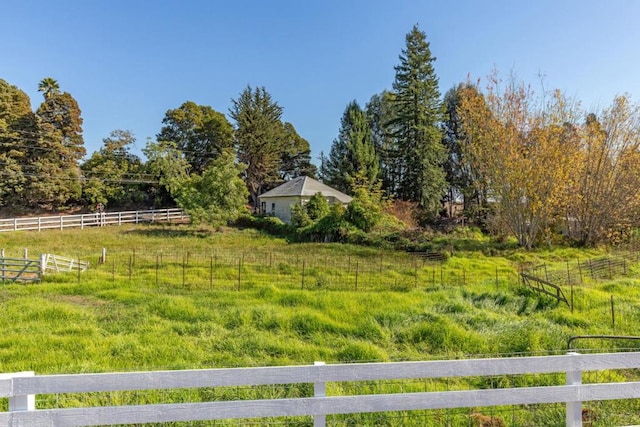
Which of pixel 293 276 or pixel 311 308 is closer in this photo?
pixel 311 308

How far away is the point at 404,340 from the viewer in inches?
260

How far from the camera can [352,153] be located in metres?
35.3

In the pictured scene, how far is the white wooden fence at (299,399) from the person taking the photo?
214 cm

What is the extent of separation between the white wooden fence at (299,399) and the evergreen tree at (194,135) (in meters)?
40.5

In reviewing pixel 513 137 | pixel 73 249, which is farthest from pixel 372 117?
pixel 73 249

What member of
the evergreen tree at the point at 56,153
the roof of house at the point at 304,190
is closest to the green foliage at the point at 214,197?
the roof of house at the point at 304,190

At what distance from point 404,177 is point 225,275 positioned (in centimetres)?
2510

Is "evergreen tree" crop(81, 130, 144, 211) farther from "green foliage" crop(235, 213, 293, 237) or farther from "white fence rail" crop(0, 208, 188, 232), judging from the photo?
"green foliage" crop(235, 213, 293, 237)

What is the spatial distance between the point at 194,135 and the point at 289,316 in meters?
38.2

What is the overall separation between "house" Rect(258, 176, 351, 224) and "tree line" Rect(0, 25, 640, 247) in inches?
→ 103

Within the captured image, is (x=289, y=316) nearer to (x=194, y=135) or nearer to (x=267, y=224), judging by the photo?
(x=267, y=224)

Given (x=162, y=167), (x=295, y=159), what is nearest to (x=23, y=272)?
(x=162, y=167)

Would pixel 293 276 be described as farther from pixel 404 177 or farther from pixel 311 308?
pixel 404 177

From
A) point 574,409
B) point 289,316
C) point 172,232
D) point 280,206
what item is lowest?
point 289,316
